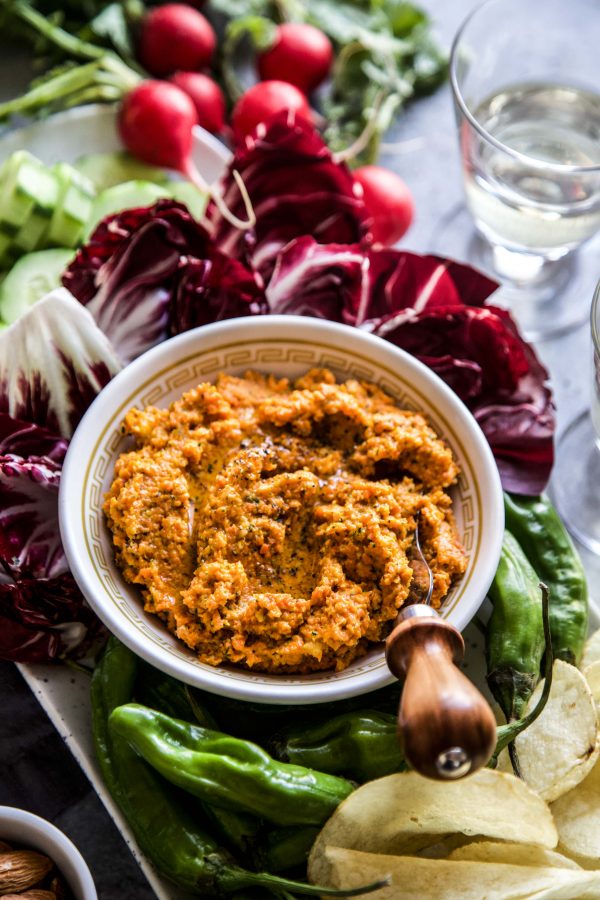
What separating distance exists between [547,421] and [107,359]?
1339 mm

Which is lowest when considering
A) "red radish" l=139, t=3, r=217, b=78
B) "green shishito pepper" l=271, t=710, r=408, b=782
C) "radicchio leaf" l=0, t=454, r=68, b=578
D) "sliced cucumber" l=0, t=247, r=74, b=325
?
"green shishito pepper" l=271, t=710, r=408, b=782

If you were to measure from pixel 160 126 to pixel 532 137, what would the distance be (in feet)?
4.42

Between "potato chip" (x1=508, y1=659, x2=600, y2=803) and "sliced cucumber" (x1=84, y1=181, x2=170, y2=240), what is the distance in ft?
6.64

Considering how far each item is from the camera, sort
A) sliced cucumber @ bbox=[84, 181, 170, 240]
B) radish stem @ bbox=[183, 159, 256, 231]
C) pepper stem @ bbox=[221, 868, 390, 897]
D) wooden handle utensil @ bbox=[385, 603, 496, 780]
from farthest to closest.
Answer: sliced cucumber @ bbox=[84, 181, 170, 240] < radish stem @ bbox=[183, 159, 256, 231] < pepper stem @ bbox=[221, 868, 390, 897] < wooden handle utensil @ bbox=[385, 603, 496, 780]

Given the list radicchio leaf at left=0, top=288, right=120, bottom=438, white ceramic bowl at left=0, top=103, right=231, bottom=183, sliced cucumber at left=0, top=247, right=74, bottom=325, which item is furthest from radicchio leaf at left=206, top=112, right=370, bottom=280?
radicchio leaf at left=0, top=288, right=120, bottom=438

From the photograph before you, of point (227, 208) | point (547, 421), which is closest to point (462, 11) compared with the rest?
point (227, 208)

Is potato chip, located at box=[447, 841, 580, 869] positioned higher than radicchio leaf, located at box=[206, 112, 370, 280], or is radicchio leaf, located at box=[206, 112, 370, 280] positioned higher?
radicchio leaf, located at box=[206, 112, 370, 280]

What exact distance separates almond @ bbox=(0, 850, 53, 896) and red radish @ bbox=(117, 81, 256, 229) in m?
2.18

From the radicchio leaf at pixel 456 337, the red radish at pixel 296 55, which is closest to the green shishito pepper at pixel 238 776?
the radicchio leaf at pixel 456 337

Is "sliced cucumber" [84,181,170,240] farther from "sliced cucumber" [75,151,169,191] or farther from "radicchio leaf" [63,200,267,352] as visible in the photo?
"radicchio leaf" [63,200,267,352]

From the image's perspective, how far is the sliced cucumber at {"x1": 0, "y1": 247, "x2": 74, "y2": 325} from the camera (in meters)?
3.31

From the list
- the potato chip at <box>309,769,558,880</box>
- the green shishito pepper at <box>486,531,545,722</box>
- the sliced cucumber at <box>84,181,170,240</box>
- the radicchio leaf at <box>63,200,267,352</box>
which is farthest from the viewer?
the sliced cucumber at <box>84,181,170,240</box>

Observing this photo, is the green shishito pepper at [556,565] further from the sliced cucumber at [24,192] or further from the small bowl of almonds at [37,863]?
the sliced cucumber at [24,192]

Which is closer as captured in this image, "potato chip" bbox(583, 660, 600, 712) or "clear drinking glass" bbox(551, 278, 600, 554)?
"potato chip" bbox(583, 660, 600, 712)
